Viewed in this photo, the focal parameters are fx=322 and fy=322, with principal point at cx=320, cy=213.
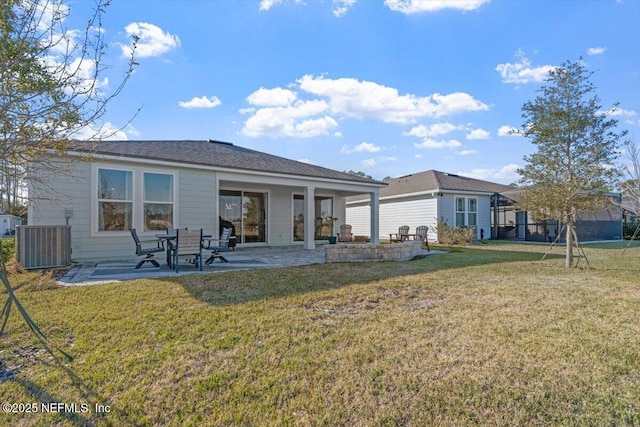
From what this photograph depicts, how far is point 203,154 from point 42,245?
5.78 meters

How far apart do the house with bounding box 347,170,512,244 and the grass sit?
41.7ft

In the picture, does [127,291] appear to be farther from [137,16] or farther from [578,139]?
[578,139]

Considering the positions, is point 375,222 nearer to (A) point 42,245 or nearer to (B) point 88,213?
(B) point 88,213

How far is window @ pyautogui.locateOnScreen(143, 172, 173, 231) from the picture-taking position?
31.8 ft

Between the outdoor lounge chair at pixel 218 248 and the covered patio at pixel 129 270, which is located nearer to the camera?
the covered patio at pixel 129 270

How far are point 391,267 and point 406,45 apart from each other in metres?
9.72

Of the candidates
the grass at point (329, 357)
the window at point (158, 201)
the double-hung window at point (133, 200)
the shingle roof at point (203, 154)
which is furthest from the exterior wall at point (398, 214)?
the double-hung window at point (133, 200)

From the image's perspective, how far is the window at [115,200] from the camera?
8.98m

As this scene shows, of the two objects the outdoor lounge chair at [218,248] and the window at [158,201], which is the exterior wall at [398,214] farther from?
the window at [158,201]

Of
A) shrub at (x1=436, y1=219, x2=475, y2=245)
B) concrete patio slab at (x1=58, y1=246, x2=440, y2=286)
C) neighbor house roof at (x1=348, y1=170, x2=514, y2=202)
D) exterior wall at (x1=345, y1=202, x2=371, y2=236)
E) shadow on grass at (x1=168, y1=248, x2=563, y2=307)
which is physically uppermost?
neighbor house roof at (x1=348, y1=170, x2=514, y2=202)

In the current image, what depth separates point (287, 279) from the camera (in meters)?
6.54

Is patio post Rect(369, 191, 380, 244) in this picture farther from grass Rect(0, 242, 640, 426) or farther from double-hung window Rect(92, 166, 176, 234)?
grass Rect(0, 242, 640, 426)

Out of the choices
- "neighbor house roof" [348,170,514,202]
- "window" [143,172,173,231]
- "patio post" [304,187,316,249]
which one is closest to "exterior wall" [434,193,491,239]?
"neighbor house roof" [348,170,514,202]

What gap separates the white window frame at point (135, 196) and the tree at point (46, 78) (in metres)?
5.73
